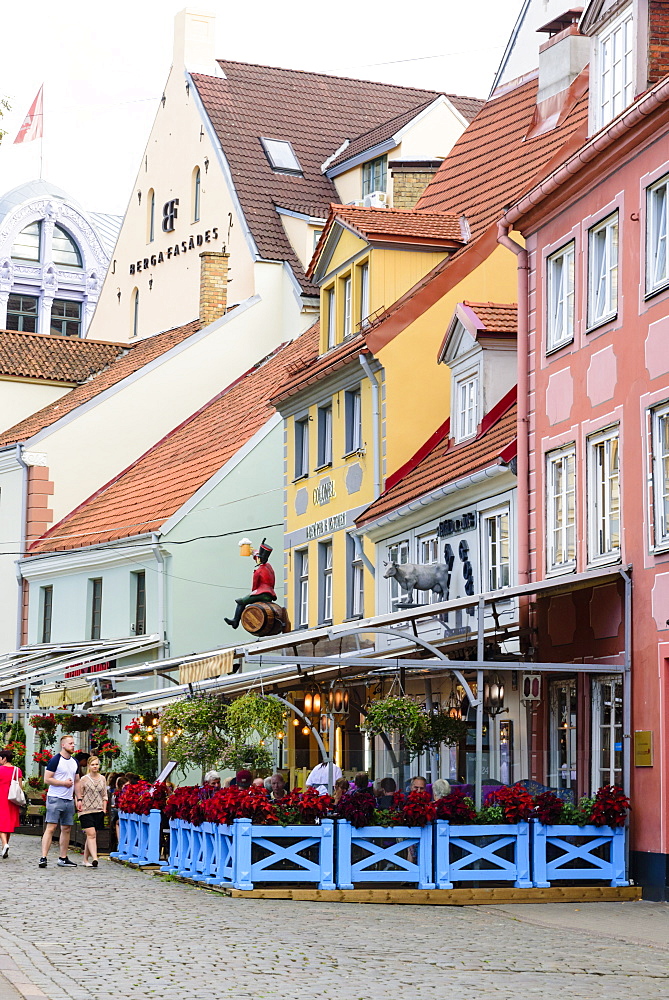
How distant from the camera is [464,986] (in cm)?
1198

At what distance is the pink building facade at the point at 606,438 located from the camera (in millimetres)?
19156

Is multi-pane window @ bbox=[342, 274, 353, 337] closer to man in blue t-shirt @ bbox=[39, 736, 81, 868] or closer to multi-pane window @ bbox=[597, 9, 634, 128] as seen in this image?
multi-pane window @ bbox=[597, 9, 634, 128]

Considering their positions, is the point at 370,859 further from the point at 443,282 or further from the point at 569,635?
the point at 443,282

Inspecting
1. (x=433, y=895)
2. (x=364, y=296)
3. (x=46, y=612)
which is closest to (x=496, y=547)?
(x=433, y=895)

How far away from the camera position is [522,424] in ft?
75.5

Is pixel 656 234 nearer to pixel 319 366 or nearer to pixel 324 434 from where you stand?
pixel 319 366

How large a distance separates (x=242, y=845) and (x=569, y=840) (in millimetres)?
3570

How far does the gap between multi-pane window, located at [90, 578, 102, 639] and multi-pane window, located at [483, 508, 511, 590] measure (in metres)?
16.6

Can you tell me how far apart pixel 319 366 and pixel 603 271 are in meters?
11.2

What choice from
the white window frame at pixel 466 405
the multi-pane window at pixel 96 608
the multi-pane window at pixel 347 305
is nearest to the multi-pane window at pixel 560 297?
the white window frame at pixel 466 405

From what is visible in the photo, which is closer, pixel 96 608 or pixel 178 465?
pixel 178 465

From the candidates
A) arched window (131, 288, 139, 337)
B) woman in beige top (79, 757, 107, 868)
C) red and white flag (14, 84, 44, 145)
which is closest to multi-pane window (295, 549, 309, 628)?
woman in beige top (79, 757, 107, 868)

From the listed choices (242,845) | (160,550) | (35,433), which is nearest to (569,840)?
(242,845)

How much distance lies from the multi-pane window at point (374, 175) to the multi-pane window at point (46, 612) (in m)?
13.1
